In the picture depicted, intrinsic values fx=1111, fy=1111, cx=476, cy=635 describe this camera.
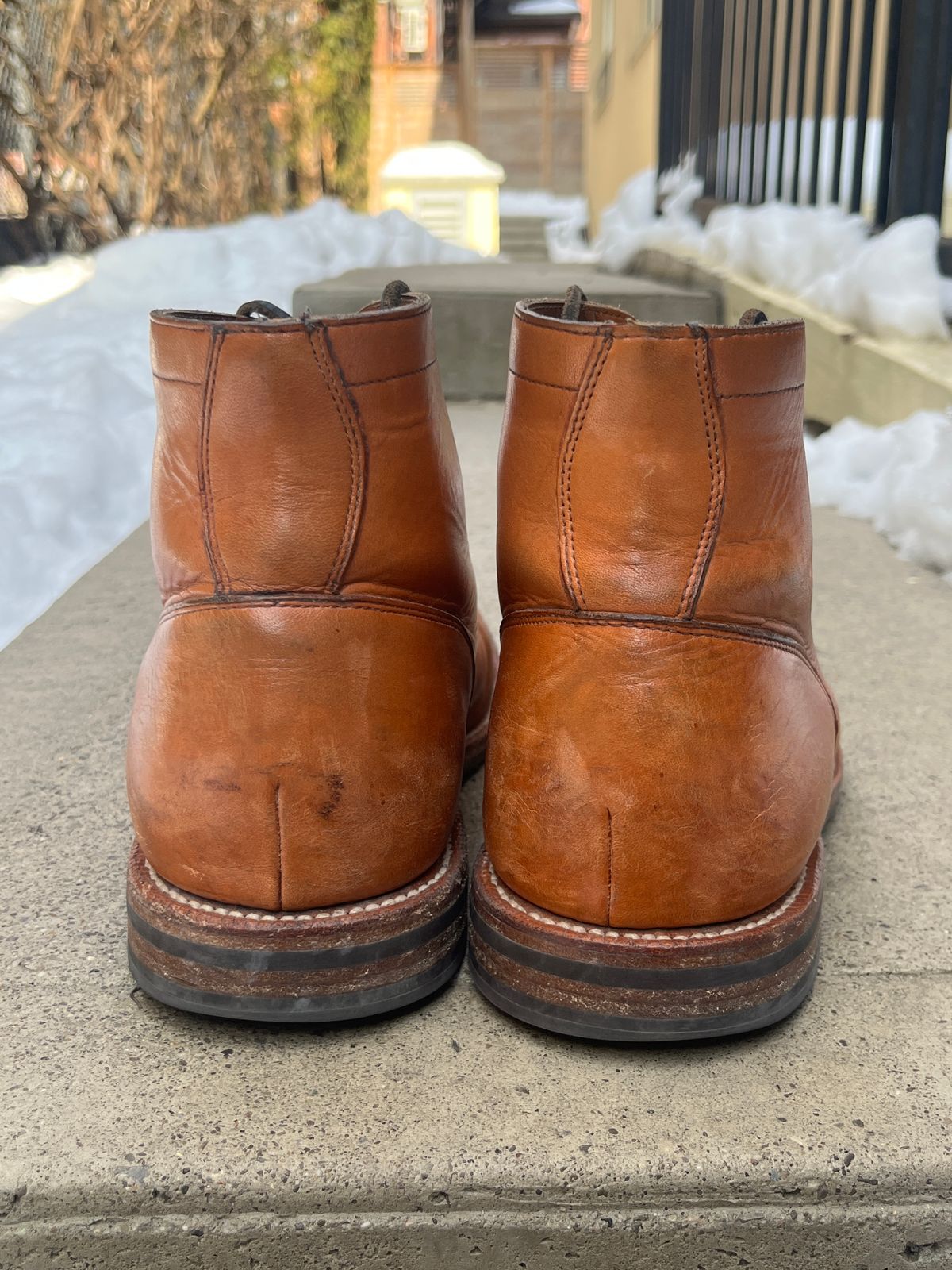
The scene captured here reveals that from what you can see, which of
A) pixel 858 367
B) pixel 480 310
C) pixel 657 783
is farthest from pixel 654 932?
pixel 480 310

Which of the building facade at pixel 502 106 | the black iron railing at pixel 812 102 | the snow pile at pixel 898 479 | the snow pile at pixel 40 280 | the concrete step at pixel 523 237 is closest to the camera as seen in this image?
the snow pile at pixel 898 479

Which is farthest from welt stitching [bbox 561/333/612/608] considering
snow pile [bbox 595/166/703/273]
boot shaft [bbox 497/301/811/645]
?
snow pile [bbox 595/166/703/273]

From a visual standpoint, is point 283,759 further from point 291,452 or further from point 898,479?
point 898,479

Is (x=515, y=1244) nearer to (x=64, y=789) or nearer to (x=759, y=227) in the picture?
(x=64, y=789)

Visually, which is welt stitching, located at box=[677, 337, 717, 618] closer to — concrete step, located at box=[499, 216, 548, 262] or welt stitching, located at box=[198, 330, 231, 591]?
welt stitching, located at box=[198, 330, 231, 591]

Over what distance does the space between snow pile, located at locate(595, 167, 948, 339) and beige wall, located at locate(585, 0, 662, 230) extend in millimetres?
2591

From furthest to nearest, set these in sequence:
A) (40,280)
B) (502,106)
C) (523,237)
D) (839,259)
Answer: (502,106), (523,237), (40,280), (839,259)

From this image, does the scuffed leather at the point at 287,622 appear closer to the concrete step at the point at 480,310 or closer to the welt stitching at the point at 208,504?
the welt stitching at the point at 208,504

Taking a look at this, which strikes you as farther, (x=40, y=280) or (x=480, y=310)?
(x=40, y=280)

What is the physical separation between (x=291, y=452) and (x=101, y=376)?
82.6 inches

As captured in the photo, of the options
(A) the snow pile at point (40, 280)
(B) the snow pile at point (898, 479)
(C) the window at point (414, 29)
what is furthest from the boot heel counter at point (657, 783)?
(C) the window at point (414, 29)

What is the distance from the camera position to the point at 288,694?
72 centimetres

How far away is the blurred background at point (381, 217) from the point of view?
6.97ft

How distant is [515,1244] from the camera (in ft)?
2.05
